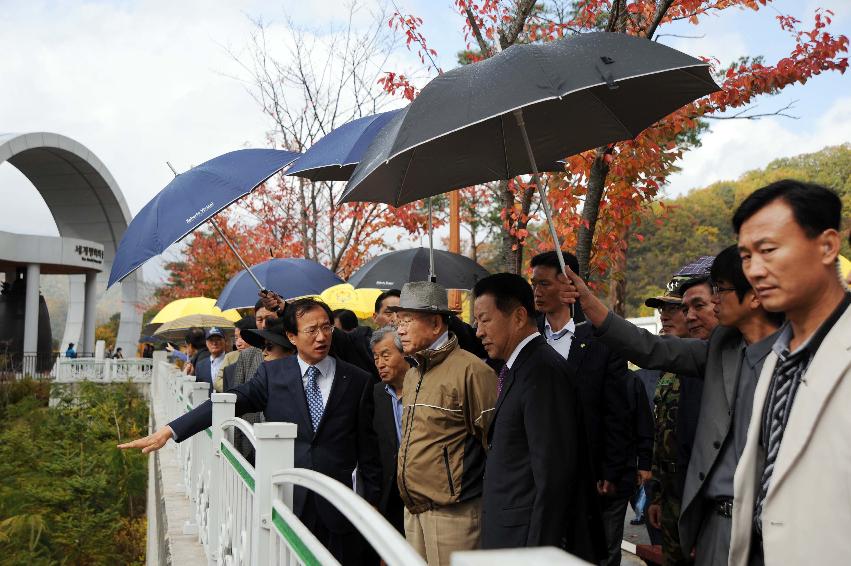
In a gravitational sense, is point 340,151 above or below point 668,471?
above

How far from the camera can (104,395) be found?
22500 millimetres

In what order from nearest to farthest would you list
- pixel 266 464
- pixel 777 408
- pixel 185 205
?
1. pixel 777 408
2. pixel 266 464
3. pixel 185 205

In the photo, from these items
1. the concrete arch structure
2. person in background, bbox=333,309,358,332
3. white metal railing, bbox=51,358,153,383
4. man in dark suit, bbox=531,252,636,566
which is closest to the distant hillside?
the concrete arch structure

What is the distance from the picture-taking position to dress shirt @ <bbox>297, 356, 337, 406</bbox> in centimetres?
454

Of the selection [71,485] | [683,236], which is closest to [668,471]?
[71,485]

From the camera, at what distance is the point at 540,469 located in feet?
10.6

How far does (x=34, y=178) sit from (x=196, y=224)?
38.7 m

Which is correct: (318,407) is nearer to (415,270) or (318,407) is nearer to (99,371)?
(415,270)

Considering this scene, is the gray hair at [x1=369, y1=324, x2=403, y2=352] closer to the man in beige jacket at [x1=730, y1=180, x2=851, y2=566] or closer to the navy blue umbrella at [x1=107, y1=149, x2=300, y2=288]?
the navy blue umbrella at [x1=107, y1=149, x2=300, y2=288]

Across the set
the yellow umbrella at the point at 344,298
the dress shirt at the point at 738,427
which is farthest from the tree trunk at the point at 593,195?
the yellow umbrella at the point at 344,298

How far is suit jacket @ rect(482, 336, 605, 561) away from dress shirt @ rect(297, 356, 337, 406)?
52.5 inches

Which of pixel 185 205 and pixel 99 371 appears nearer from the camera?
pixel 185 205

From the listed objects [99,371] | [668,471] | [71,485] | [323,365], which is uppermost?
[323,365]

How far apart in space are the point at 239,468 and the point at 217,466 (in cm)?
117
